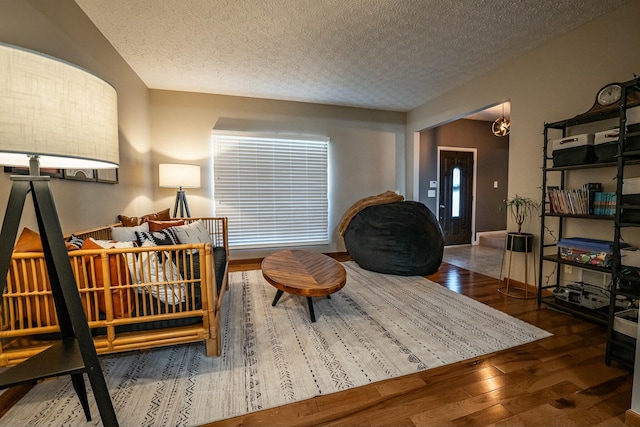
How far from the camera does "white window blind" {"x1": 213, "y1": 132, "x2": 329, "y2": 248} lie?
4.18 metres

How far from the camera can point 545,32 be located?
100.0 inches

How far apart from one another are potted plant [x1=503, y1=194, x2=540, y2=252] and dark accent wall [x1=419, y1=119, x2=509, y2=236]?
2217 mm

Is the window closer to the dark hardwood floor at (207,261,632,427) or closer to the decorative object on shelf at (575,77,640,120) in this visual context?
the decorative object on shelf at (575,77,640,120)

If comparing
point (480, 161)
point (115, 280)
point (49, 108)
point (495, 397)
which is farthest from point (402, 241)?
point (480, 161)

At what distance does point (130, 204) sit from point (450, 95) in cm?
455

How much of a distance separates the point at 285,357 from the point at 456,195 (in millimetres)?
5004

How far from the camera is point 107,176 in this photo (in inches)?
102

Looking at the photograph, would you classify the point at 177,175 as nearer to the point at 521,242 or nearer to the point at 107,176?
the point at 107,176

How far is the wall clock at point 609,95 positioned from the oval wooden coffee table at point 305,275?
2.56m

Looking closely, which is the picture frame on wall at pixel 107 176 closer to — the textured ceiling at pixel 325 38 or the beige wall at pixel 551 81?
the textured ceiling at pixel 325 38

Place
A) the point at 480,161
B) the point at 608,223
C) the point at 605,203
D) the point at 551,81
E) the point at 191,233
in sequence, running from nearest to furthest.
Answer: the point at 605,203
the point at 608,223
the point at 191,233
the point at 551,81
the point at 480,161

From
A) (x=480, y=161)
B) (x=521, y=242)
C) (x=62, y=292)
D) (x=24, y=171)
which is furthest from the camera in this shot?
(x=480, y=161)

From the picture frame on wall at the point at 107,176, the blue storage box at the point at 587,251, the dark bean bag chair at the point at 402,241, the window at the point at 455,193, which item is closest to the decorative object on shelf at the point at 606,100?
the blue storage box at the point at 587,251

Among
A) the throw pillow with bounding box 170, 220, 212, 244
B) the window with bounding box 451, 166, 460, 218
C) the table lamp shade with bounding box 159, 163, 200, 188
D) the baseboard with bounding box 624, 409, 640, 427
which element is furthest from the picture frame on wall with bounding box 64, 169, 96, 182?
the window with bounding box 451, 166, 460, 218
